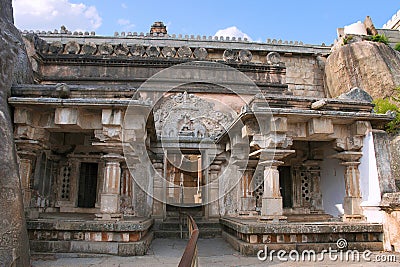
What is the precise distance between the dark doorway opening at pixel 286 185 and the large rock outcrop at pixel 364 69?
32.3ft

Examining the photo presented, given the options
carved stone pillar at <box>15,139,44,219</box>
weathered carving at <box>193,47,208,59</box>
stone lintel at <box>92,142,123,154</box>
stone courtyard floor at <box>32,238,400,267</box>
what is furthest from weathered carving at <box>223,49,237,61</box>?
stone courtyard floor at <box>32,238,400,267</box>

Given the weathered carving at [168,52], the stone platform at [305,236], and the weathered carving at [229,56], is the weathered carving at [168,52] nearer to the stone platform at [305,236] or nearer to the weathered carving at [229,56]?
the weathered carving at [229,56]

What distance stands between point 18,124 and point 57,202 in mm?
3073

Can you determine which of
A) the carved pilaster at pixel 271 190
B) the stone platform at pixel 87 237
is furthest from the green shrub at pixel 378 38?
the stone platform at pixel 87 237

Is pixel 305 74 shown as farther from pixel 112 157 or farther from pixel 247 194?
pixel 112 157

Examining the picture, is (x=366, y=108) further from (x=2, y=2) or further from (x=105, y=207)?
(x=2, y=2)

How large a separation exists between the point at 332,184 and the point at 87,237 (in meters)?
5.92

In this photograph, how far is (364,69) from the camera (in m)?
17.3

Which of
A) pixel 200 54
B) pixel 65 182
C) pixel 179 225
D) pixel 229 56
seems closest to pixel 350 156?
pixel 179 225

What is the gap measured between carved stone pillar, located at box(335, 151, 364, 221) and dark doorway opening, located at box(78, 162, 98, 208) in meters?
6.25

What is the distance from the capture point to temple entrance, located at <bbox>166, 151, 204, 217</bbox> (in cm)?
1252

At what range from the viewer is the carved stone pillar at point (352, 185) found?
6.55m

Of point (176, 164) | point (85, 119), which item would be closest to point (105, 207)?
point (85, 119)

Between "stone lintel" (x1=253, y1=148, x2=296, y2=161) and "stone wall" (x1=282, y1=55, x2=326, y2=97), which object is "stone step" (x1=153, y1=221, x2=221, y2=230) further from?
"stone wall" (x1=282, y1=55, x2=326, y2=97)
